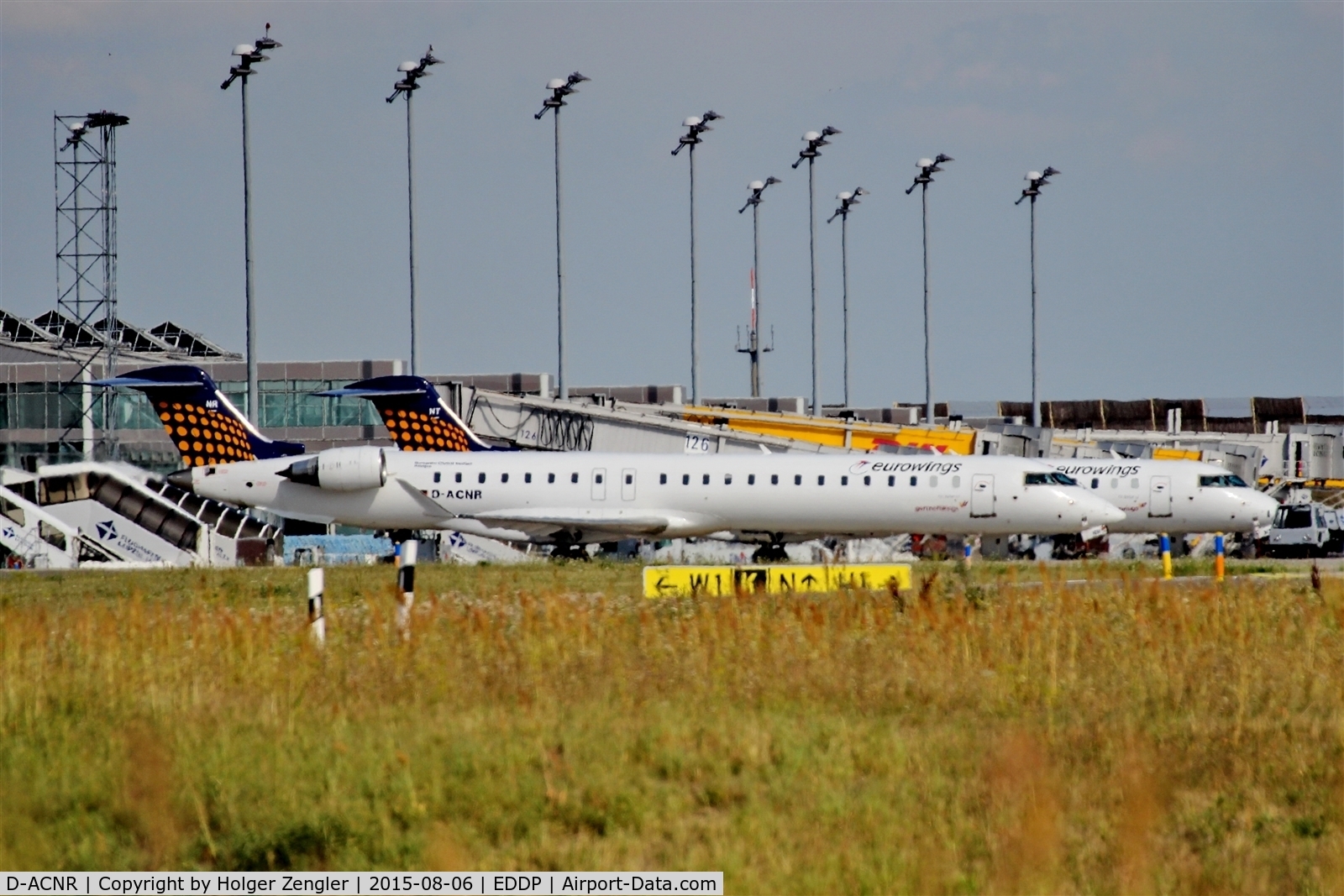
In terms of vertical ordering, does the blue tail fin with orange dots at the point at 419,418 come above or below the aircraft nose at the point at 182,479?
above

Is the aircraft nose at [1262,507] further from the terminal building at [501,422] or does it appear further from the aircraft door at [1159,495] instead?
the terminal building at [501,422]

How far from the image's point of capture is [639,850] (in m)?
8.87

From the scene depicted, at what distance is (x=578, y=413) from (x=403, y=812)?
136ft

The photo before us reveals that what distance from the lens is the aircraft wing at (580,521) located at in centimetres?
3534

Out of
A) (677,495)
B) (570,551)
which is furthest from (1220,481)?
(570,551)

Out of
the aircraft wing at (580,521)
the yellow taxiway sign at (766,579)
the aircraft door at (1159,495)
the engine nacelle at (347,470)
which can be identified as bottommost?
the yellow taxiway sign at (766,579)

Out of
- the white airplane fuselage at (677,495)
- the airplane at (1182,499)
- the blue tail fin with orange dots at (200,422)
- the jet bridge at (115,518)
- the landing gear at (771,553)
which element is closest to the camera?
the white airplane fuselage at (677,495)

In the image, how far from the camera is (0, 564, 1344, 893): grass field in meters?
8.76

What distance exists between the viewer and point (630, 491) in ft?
119

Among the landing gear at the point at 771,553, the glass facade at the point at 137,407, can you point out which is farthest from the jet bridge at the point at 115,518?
the glass facade at the point at 137,407

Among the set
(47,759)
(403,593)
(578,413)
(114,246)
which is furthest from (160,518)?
(47,759)

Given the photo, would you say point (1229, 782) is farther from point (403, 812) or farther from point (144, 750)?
point (144, 750)

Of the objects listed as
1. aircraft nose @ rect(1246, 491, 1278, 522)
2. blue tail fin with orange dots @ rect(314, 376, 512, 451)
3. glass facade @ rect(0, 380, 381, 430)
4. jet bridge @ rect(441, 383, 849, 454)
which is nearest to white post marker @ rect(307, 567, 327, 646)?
aircraft nose @ rect(1246, 491, 1278, 522)

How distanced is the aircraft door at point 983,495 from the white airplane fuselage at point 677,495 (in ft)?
0.08
